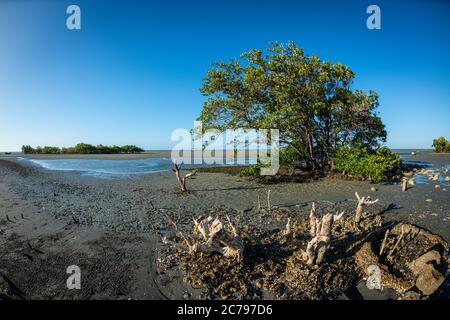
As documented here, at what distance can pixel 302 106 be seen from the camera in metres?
18.0

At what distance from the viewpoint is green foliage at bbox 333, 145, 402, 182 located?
53.0ft

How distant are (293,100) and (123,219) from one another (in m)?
12.6

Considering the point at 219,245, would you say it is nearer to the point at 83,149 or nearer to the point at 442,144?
the point at 442,144

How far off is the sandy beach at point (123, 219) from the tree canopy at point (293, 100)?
13.2ft

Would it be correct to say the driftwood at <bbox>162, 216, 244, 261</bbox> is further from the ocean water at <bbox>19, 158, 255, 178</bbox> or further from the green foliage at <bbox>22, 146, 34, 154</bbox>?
the green foliage at <bbox>22, 146, 34, 154</bbox>

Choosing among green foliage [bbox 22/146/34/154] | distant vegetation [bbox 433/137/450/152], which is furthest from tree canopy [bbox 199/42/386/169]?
green foliage [bbox 22/146/34/154]

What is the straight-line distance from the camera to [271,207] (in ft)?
37.8

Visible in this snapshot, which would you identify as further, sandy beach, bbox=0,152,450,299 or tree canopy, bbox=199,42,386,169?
tree canopy, bbox=199,42,386,169

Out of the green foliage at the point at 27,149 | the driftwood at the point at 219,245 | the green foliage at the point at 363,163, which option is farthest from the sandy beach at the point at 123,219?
the green foliage at the point at 27,149

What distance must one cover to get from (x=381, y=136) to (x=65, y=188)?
23.7 metres

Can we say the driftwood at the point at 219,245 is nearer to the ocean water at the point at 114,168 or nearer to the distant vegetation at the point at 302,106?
the distant vegetation at the point at 302,106

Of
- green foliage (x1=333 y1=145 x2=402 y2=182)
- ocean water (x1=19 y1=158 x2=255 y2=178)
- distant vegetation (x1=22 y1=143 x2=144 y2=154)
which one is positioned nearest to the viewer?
green foliage (x1=333 y1=145 x2=402 y2=182)
